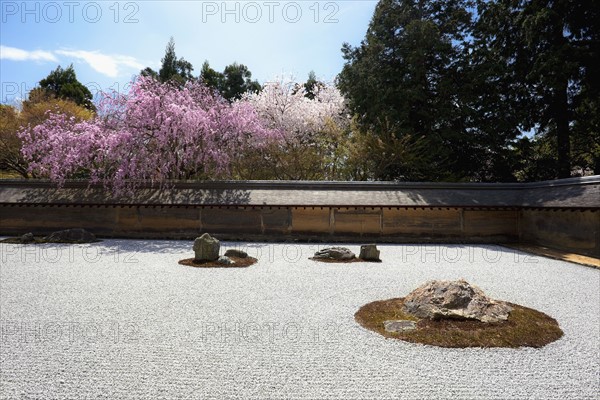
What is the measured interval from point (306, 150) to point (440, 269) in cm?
1252

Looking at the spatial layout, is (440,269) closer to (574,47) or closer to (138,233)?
(138,233)

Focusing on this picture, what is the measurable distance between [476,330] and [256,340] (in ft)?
10.1

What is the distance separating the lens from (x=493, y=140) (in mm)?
18156

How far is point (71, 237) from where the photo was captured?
13.6 metres

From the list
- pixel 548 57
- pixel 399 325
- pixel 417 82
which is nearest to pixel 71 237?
pixel 399 325

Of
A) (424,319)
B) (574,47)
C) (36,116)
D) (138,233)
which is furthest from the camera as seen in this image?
(36,116)

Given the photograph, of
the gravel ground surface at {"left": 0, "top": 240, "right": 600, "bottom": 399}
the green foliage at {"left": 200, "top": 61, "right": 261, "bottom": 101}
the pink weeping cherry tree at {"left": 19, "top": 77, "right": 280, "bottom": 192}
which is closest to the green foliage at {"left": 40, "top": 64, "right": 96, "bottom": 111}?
the green foliage at {"left": 200, "top": 61, "right": 261, "bottom": 101}

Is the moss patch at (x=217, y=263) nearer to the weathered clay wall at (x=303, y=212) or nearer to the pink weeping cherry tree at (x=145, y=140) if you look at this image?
the weathered clay wall at (x=303, y=212)

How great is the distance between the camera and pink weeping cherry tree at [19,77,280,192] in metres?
15.4

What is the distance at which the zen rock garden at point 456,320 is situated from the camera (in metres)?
4.87

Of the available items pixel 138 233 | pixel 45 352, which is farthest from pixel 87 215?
pixel 45 352

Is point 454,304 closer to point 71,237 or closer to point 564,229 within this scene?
point 564,229

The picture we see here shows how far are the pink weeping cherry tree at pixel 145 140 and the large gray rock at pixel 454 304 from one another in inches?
485

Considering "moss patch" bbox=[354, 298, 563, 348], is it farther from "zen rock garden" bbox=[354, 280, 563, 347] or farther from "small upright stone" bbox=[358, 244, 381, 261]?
"small upright stone" bbox=[358, 244, 381, 261]
